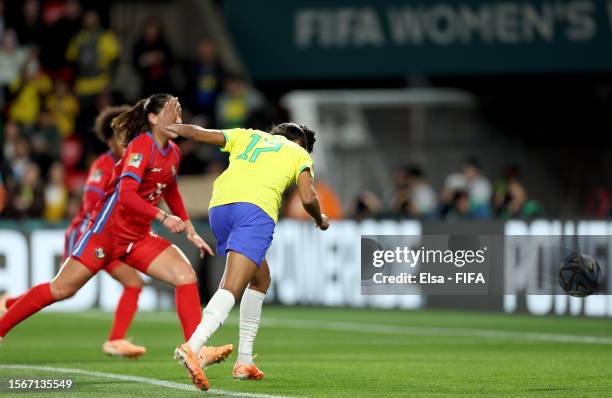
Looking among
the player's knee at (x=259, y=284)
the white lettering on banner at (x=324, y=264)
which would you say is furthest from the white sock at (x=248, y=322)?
the white lettering on banner at (x=324, y=264)

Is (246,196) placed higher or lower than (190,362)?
higher

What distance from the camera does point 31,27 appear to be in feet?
81.9

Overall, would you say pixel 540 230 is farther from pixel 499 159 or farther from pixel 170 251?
pixel 170 251

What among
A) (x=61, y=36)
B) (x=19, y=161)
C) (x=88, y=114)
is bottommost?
(x=19, y=161)

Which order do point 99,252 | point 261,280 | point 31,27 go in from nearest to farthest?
point 261,280 < point 99,252 < point 31,27

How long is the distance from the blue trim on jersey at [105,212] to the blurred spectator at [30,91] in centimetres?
1373

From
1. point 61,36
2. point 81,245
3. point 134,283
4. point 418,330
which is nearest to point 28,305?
point 81,245

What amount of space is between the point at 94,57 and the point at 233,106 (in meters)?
2.70

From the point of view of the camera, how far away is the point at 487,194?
1991cm

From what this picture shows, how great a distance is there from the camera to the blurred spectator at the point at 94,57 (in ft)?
76.0

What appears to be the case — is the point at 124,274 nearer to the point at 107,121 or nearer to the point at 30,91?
the point at 107,121

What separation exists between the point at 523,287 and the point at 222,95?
7031 millimetres

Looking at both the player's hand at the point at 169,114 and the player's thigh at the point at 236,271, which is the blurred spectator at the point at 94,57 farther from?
the player's thigh at the point at 236,271

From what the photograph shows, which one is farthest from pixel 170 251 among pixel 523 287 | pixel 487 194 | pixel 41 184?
pixel 41 184
